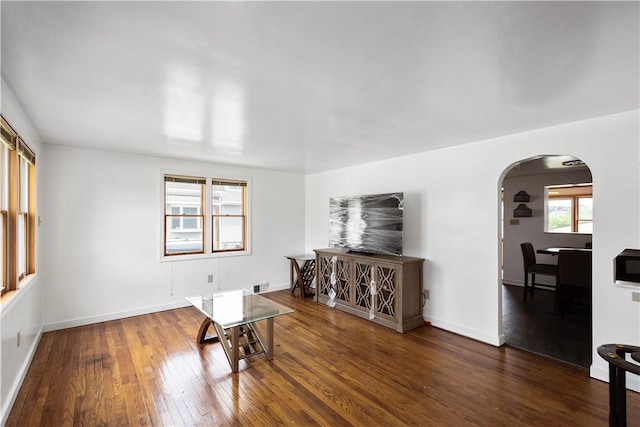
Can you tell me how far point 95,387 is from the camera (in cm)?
254

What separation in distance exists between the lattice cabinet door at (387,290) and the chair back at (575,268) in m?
2.41

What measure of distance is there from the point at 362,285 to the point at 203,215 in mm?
2774

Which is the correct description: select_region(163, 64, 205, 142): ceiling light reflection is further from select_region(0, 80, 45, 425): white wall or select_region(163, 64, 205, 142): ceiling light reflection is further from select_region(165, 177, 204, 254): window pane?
select_region(165, 177, 204, 254): window pane

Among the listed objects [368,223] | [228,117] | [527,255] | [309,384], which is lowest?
[309,384]

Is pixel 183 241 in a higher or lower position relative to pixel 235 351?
higher

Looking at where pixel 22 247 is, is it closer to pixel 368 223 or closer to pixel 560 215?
pixel 368 223

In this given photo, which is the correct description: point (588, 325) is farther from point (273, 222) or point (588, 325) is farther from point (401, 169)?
point (273, 222)

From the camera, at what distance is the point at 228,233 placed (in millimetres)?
5402

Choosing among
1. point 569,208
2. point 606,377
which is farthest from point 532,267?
point 606,377

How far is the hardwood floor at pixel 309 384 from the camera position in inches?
85.6

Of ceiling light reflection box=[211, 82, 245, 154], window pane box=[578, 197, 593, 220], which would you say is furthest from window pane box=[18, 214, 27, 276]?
window pane box=[578, 197, 593, 220]

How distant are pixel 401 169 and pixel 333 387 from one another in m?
2.99

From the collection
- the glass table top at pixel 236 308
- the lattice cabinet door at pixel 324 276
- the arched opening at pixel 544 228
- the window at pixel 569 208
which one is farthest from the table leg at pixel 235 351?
the window at pixel 569 208

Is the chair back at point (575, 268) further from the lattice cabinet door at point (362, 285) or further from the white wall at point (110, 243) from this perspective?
the white wall at point (110, 243)
